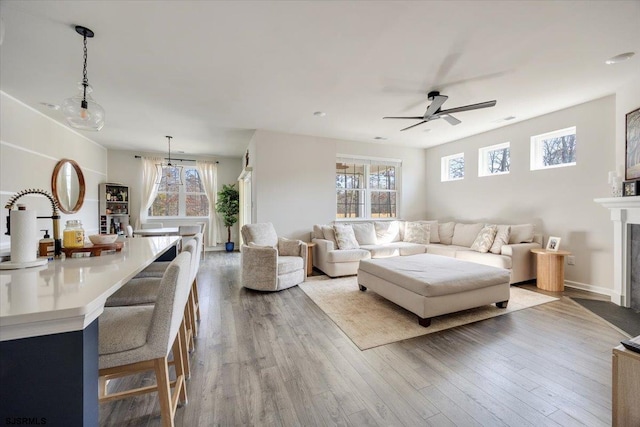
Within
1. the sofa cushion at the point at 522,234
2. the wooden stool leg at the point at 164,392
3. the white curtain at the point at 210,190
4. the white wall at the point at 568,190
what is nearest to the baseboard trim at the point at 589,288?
the white wall at the point at 568,190

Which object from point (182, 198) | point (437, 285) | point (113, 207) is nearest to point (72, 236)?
point (437, 285)

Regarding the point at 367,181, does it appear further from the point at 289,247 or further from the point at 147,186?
the point at 147,186

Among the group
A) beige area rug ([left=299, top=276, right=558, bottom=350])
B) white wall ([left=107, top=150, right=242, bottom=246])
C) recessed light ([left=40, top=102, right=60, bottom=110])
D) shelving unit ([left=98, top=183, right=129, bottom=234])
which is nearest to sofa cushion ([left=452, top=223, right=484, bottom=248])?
beige area rug ([left=299, top=276, right=558, bottom=350])

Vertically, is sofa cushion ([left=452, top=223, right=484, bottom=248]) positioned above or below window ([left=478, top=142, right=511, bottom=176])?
below

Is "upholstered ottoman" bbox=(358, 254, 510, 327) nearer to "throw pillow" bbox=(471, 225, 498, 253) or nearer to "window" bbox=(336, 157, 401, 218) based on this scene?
"throw pillow" bbox=(471, 225, 498, 253)

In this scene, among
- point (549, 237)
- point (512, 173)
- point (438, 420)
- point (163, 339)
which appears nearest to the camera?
point (163, 339)

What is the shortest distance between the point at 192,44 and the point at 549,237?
5465mm

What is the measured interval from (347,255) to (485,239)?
231cm

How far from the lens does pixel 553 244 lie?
3.94 metres

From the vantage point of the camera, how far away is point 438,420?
145 centimetres

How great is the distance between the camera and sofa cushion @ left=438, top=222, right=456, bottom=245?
5.41 metres

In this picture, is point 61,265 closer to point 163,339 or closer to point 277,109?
point 163,339

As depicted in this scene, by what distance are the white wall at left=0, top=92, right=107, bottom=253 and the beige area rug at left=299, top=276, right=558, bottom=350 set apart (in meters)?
3.74

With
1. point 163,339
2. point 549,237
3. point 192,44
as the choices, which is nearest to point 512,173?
point 549,237
